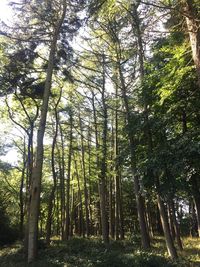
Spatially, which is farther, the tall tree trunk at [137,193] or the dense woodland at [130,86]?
the tall tree trunk at [137,193]

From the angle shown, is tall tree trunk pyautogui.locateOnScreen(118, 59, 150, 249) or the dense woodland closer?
the dense woodland

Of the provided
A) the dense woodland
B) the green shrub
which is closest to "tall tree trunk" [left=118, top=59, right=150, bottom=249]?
the dense woodland

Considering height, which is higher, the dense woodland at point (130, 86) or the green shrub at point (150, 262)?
the dense woodland at point (130, 86)

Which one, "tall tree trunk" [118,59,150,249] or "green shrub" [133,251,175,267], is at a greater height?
"tall tree trunk" [118,59,150,249]

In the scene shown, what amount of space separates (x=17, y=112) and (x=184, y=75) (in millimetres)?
14881

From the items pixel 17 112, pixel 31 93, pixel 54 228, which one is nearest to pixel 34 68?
pixel 31 93

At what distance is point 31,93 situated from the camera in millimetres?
16859

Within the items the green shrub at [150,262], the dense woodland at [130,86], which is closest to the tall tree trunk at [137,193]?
the dense woodland at [130,86]

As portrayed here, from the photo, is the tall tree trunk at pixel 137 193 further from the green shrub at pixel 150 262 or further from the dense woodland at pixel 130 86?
the green shrub at pixel 150 262

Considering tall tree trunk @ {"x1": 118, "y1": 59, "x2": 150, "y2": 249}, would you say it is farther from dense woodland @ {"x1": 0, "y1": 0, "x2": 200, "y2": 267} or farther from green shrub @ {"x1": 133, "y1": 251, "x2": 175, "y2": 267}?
green shrub @ {"x1": 133, "y1": 251, "x2": 175, "y2": 267}

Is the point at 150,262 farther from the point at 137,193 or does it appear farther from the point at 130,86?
the point at 130,86

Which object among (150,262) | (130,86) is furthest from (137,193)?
(130,86)

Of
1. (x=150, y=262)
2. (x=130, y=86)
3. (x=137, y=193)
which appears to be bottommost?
(x=150, y=262)

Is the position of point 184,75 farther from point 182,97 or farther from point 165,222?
point 165,222
